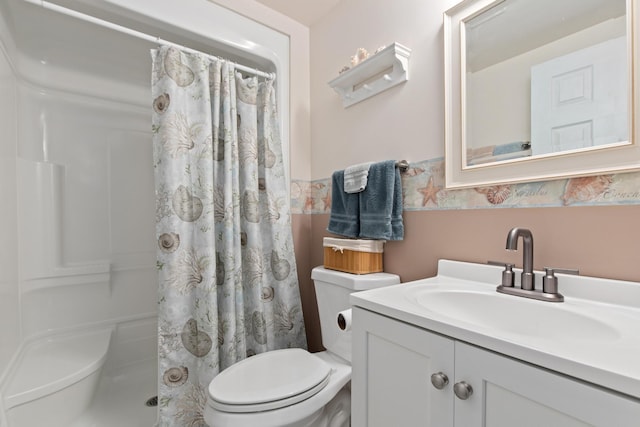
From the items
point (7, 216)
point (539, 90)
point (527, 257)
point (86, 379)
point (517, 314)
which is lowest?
point (86, 379)

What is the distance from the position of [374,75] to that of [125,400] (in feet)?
7.02

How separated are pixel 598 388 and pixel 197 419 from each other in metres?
1.46

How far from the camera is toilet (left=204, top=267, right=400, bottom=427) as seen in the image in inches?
39.2

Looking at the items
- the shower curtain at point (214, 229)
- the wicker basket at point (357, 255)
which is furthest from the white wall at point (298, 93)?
the wicker basket at point (357, 255)

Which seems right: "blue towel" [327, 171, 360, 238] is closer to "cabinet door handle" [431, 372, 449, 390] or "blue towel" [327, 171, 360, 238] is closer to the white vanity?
the white vanity

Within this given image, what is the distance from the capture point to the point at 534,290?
85cm

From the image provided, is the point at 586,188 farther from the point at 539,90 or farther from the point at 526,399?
the point at 526,399

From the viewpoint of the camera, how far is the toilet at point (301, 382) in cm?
100

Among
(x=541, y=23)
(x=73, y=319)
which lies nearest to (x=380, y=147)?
(x=541, y=23)

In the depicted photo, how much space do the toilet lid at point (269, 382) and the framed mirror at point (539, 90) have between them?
88cm

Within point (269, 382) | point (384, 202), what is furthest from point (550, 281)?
point (269, 382)

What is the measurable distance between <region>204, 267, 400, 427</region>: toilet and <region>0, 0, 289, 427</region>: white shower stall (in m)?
0.78

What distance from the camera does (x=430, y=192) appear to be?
1.21 meters

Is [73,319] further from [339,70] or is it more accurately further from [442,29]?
[442,29]
